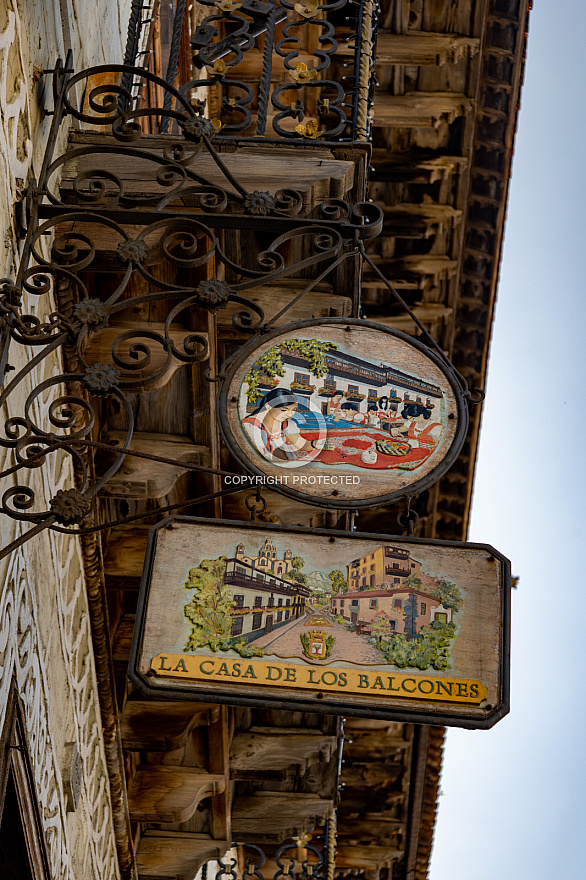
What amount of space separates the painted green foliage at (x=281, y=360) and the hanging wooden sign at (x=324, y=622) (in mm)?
444

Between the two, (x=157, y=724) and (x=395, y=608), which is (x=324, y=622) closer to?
(x=395, y=608)

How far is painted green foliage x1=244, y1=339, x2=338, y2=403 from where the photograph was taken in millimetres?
3443

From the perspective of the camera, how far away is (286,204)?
3863 millimetres

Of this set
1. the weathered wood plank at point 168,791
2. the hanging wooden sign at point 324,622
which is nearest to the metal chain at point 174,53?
the hanging wooden sign at point 324,622

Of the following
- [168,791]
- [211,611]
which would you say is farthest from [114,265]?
[168,791]

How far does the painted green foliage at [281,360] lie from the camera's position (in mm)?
3443

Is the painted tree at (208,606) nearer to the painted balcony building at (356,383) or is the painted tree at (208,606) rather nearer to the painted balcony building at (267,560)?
the painted balcony building at (267,560)

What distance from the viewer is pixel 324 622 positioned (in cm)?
325

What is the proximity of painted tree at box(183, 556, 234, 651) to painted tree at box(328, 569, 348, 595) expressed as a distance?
1.02ft

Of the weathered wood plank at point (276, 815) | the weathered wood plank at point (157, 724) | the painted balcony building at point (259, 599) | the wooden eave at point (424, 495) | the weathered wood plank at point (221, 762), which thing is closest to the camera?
the painted balcony building at point (259, 599)

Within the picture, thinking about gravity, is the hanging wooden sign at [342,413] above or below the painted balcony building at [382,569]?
above

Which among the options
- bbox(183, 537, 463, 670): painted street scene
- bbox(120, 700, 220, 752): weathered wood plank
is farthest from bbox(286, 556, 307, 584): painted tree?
bbox(120, 700, 220, 752): weathered wood plank

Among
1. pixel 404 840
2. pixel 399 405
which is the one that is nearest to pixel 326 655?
pixel 399 405

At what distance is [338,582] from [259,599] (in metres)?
0.24
